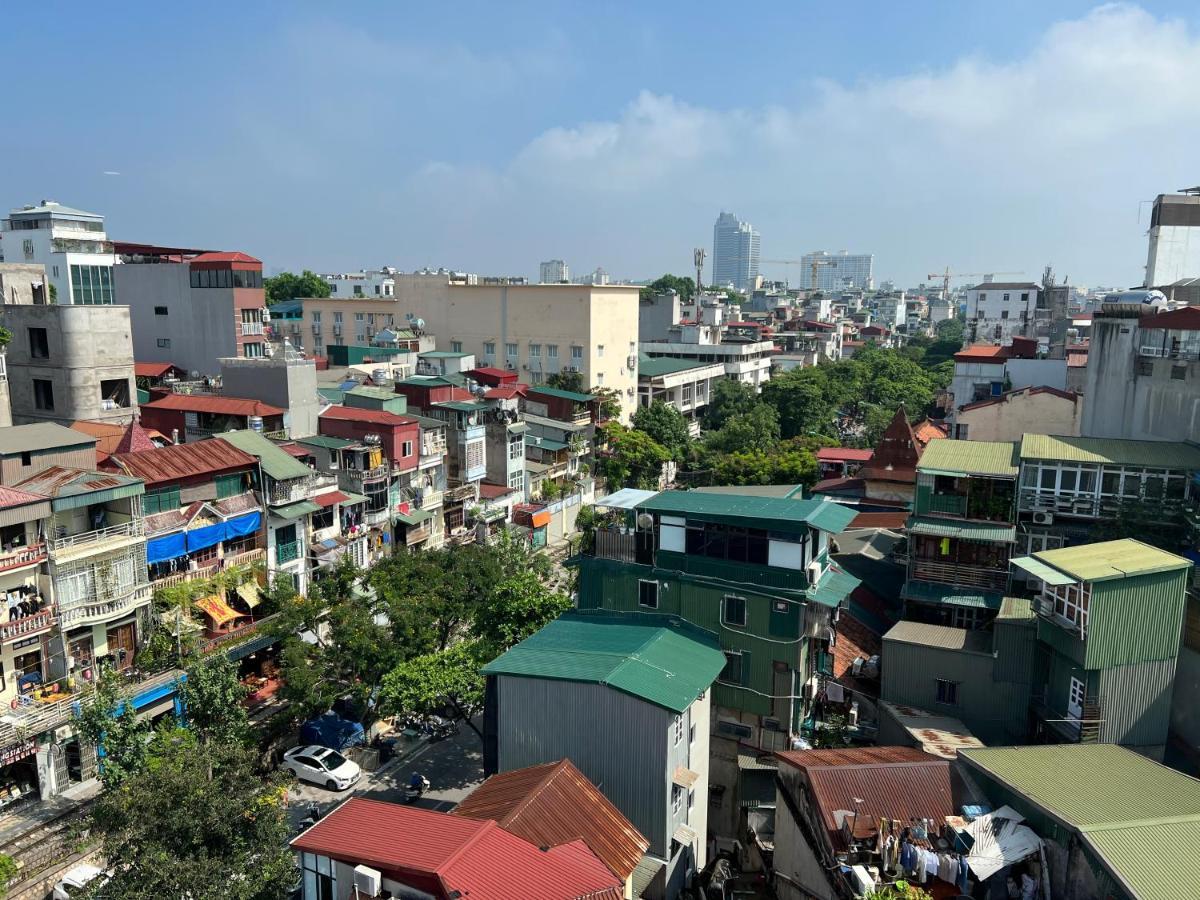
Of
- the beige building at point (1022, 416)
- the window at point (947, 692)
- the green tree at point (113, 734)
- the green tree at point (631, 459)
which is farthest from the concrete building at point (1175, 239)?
the green tree at point (113, 734)

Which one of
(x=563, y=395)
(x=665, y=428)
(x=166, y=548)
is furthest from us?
(x=665, y=428)

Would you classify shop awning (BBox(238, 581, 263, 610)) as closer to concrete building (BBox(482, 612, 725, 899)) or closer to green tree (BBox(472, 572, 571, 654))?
green tree (BBox(472, 572, 571, 654))

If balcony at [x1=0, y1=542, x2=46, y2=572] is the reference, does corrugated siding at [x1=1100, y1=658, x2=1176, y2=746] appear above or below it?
below

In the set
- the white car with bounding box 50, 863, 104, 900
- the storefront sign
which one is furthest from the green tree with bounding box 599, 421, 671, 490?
the white car with bounding box 50, 863, 104, 900

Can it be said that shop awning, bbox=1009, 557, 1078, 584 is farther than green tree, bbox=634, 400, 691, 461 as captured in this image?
No

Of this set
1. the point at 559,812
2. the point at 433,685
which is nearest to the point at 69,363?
the point at 433,685

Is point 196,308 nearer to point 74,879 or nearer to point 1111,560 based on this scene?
point 74,879
